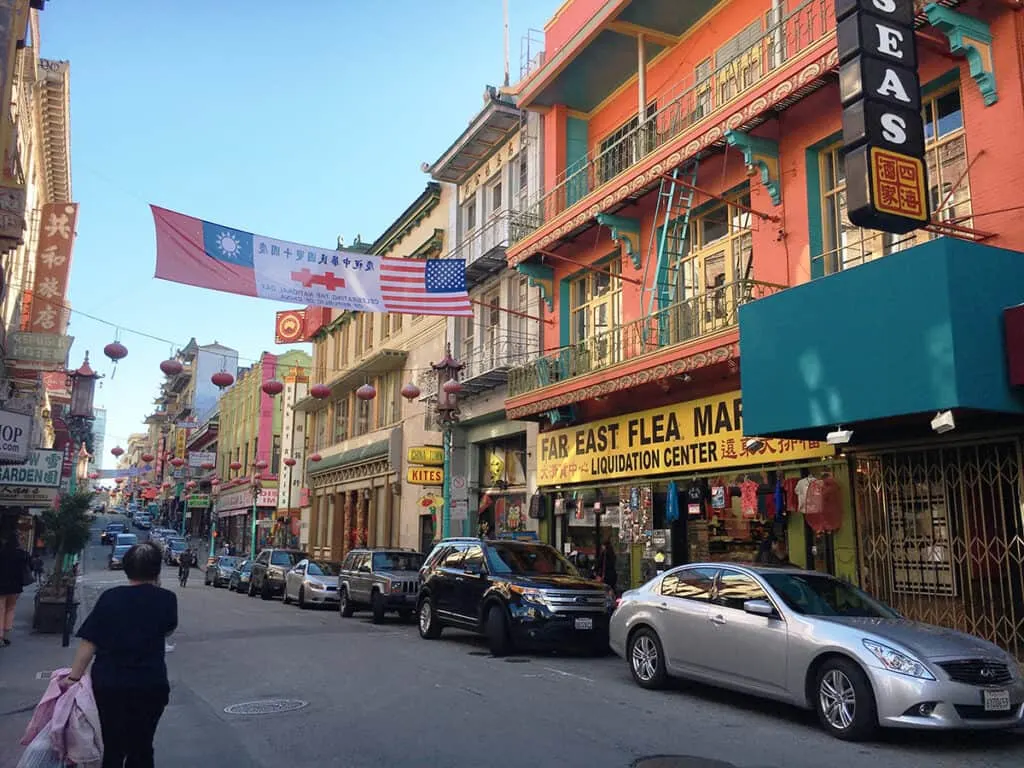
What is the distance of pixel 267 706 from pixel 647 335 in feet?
34.5

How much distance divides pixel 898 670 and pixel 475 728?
3.76 m

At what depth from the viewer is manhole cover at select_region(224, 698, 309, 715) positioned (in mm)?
8789

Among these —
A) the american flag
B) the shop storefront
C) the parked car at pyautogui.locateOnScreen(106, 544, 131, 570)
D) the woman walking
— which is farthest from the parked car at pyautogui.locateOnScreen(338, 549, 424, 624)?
the parked car at pyautogui.locateOnScreen(106, 544, 131, 570)

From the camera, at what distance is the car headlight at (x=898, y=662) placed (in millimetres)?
7426

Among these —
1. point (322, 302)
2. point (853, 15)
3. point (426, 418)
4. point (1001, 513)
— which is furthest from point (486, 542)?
point (426, 418)

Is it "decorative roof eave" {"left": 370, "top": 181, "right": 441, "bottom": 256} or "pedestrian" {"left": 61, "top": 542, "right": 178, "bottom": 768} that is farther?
"decorative roof eave" {"left": 370, "top": 181, "right": 441, "bottom": 256}

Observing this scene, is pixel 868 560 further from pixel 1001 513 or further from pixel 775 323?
pixel 775 323

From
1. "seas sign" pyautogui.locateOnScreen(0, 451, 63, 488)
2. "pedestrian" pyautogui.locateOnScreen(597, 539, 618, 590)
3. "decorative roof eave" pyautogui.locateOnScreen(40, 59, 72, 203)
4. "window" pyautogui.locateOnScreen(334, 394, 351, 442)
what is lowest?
"pedestrian" pyautogui.locateOnScreen(597, 539, 618, 590)

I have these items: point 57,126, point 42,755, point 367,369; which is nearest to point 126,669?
point 42,755

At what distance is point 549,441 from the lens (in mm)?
21250

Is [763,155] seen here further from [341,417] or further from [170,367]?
[341,417]

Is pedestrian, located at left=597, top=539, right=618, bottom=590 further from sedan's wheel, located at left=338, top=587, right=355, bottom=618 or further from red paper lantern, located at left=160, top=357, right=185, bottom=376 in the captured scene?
red paper lantern, located at left=160, top=357, right=185, bottom=376

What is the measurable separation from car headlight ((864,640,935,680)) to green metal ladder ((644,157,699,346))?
29.5 ft

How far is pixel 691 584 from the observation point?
402 inches
